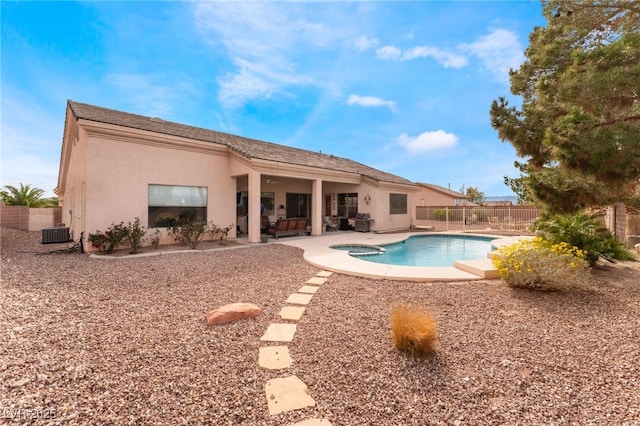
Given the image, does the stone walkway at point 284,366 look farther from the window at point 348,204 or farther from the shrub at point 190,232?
the window at point 348,204

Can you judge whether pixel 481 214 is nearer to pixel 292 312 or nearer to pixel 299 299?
pixel 299 299

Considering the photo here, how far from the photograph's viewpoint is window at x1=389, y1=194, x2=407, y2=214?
1858 centimetres

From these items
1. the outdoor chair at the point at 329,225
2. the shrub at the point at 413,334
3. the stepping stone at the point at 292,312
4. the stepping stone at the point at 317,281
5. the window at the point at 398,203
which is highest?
the window at the point at 398,203

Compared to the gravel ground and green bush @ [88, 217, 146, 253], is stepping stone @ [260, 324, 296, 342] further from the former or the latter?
green bush @ [88, 217, 146, 253]

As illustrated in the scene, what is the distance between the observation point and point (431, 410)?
2332 millimetres

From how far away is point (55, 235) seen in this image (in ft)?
40.3

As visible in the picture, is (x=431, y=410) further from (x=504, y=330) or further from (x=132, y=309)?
(x=132, y=309)

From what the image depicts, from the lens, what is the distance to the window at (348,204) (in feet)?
60.7

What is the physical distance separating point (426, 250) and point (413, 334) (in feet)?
34.5

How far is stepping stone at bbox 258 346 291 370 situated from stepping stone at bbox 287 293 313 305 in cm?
157

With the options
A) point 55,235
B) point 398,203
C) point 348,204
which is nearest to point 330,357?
point 55,235

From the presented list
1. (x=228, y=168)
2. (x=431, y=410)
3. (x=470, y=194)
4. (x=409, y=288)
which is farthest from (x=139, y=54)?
(x=470, y=194)

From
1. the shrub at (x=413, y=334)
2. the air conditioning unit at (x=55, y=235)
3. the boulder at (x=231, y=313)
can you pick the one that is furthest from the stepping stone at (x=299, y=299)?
the air conditioning unit at (x=55, y=235)

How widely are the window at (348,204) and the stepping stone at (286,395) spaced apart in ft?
52.5
